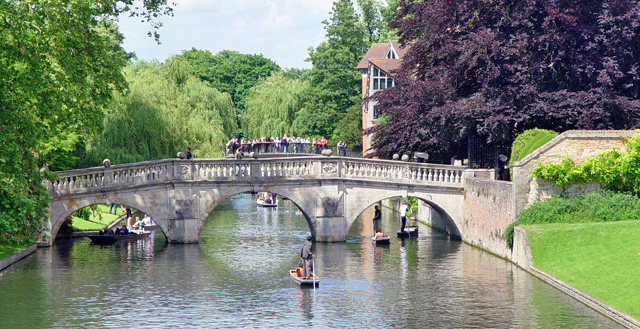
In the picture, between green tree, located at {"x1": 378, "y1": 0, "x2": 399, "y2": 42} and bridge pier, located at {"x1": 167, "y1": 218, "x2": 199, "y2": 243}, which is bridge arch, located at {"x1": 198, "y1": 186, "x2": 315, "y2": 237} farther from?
green tree, located at {"x1": 378, "y1": 0, "x2": 399, "y2": 42}

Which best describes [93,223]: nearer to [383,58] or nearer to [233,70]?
[383,58]

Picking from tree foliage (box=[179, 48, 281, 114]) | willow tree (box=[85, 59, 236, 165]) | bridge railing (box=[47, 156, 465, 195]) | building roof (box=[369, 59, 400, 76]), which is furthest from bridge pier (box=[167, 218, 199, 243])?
tree foliage (box=[179, 48, 281, 114])

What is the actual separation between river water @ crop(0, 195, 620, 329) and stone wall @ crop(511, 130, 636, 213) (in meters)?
3.01

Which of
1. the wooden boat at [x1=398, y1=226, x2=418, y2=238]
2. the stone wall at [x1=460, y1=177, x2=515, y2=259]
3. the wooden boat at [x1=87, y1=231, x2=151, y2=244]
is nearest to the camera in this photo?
the stone wall at [x1=460, y1=177, x2=515, y2=259]

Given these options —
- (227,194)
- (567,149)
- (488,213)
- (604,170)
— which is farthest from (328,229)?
(604,170)

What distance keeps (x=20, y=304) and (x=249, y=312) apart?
6982 mm

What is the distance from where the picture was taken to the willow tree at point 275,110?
8181cm

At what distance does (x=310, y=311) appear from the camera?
82.5 feet

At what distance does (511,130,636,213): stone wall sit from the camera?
33.7m

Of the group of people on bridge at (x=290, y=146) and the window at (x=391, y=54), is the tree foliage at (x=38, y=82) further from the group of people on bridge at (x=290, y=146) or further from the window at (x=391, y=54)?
the window at (x=391, y=54)

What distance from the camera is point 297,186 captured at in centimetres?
4038

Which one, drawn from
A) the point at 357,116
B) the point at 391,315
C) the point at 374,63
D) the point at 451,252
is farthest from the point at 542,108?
the point at 357,116

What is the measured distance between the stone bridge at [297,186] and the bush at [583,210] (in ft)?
23.7

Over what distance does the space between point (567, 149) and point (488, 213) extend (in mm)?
4702
